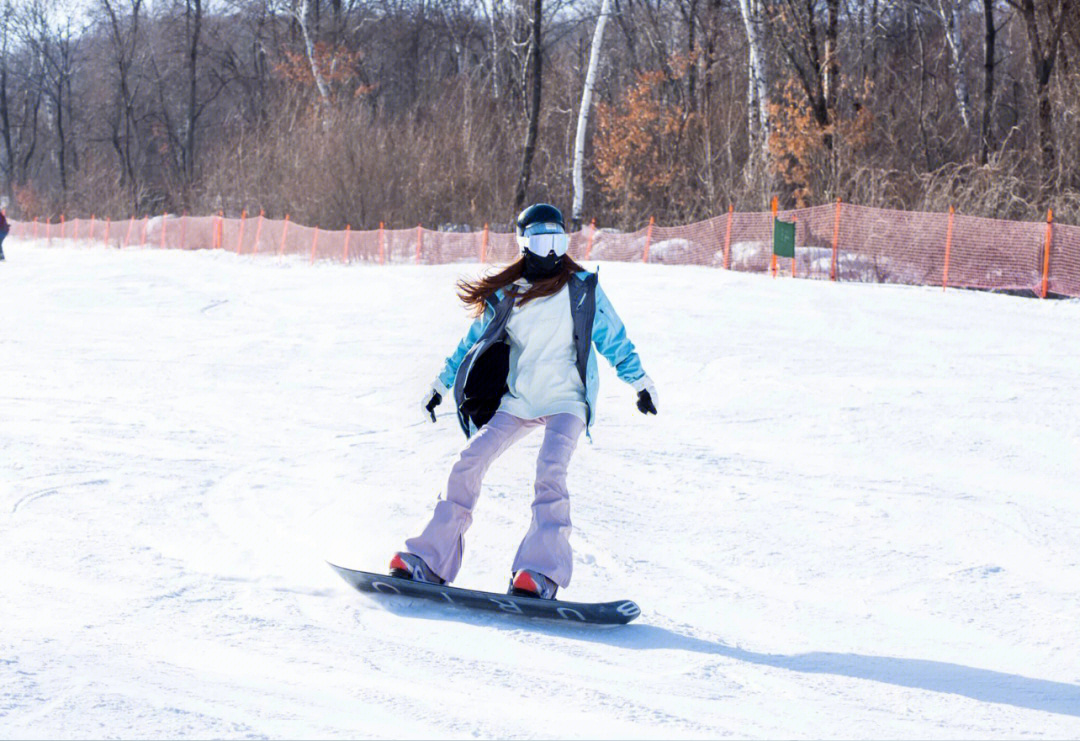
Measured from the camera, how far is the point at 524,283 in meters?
4.32

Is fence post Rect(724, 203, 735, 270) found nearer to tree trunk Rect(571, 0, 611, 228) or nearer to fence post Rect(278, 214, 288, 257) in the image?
tree trunk Rect(571, 0, 611, 228)

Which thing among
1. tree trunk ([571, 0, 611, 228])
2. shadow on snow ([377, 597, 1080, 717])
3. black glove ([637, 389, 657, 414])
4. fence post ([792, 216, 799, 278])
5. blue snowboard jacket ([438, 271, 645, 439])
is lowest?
shadow on snow ([377, 597, 1080, 717])

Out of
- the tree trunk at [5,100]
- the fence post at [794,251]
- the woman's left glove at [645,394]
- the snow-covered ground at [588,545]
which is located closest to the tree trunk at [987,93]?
the fence post at [794,251]

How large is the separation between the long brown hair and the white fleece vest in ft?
0.11

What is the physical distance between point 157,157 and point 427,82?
20113mm

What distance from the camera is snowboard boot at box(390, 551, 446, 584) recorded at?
429cm

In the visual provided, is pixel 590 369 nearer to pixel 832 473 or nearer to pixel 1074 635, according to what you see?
pixel 1074 635

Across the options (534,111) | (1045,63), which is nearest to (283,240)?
(534,111)

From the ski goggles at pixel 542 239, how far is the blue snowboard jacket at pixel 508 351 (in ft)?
0.41

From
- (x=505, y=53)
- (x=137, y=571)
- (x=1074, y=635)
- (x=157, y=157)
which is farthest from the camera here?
(x=157, y=157)

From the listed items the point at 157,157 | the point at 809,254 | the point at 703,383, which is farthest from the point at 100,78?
the point at 703,383

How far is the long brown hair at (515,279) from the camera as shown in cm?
426

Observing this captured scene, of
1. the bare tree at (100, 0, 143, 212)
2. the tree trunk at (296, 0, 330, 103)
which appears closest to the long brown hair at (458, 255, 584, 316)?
the tree trunk at (296, 0, 330, 103)

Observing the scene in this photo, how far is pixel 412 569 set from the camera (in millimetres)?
4293
